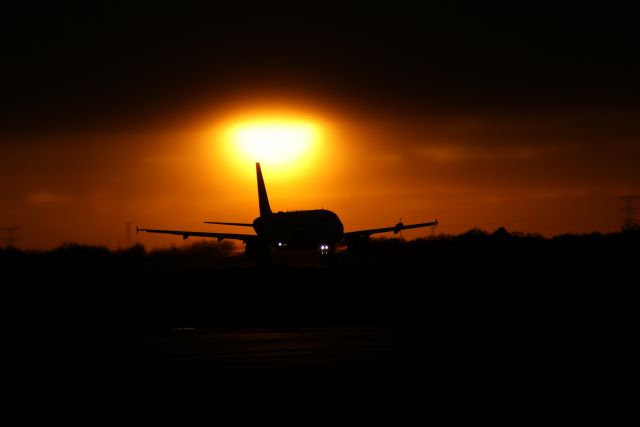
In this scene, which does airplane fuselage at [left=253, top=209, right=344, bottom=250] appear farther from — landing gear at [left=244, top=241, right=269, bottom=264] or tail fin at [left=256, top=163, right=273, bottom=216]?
tail fin at [left=256, top=163, right=273, bottom=216]

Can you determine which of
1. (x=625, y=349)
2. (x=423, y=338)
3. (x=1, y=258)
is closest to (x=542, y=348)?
(x=625, y=349)

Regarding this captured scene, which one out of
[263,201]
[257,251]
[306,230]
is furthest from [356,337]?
[263,201]

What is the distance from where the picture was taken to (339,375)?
61.7 ft

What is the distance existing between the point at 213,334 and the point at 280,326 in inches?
136

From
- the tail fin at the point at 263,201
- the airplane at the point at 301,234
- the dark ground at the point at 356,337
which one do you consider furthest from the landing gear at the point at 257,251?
the tail fin at the point at 263,201

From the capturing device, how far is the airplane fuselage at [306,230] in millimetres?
76938

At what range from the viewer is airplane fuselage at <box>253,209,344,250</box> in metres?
76.9

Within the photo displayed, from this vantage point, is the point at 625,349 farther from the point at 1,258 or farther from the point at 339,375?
the point at 1,258

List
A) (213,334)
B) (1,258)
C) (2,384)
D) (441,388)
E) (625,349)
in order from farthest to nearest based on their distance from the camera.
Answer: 1. (1,258)
2. (213,334)
3. (625,349)
4. (2,384)
5. (441,388)

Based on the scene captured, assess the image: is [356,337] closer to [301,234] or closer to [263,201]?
[301,234]

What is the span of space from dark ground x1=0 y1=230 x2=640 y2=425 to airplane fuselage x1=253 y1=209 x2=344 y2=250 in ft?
42.4

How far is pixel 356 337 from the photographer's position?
88.2 feet

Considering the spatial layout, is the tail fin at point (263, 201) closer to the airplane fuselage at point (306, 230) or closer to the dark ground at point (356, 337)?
the airplane fuselage at point (306, 230)

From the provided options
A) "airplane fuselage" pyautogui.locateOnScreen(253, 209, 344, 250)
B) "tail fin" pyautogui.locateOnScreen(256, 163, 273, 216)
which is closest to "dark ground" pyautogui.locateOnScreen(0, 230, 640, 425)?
"airplane fuselage" pyautogui.locateOnScreen(253, 209, 344, 250)
